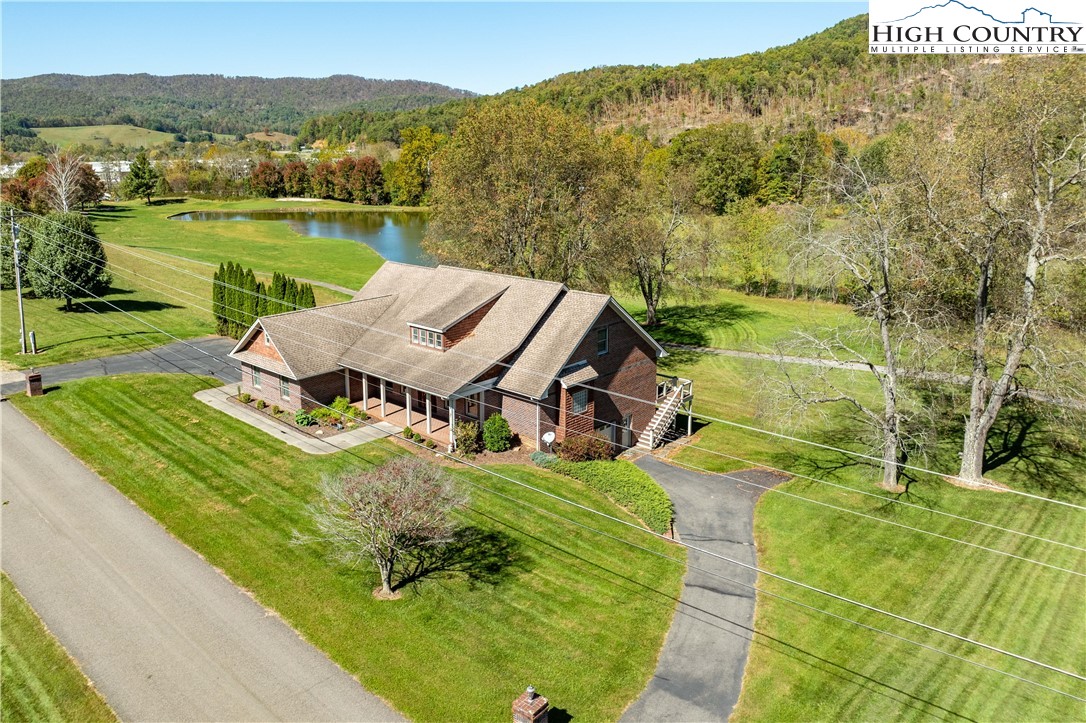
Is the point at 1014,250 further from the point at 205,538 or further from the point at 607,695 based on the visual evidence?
the point at 205,538

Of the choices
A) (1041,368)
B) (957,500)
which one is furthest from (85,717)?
(1041,368)

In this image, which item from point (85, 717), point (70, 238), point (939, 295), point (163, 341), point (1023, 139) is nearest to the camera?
point (85, 717)

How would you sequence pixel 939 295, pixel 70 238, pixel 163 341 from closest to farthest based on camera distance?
1. pixel 939 295
2. pixel 163 341
3. pixel 70 238

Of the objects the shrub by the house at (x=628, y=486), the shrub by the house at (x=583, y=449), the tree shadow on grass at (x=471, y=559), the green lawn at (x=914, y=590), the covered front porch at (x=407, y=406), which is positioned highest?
the covered front porch at (x=407, y=406)

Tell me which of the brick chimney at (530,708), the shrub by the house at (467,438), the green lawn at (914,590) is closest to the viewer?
the brick chimney at (530,708)

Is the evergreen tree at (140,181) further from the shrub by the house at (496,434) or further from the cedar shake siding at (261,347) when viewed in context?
the shrub by the house at (496,434)

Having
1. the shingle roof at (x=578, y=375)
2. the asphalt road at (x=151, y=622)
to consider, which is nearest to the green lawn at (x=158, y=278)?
the asphalt road at (x=151, y=622)

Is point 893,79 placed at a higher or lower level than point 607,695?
higher

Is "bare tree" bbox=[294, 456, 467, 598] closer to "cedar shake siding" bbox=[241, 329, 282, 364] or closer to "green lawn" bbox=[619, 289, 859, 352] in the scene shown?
"cedar shake siding" bbox=[241, 329, 282, 364]
